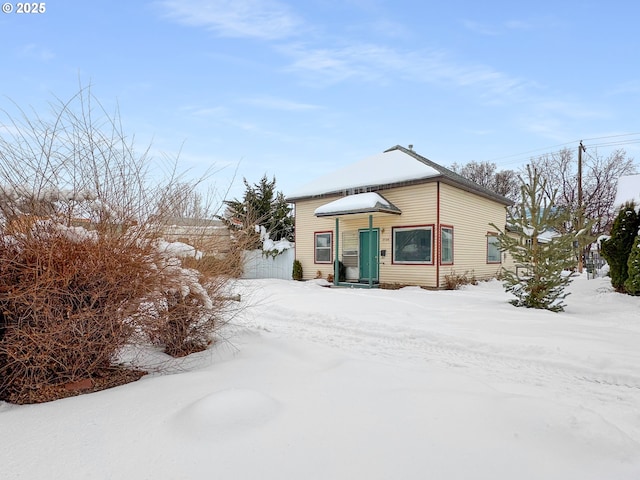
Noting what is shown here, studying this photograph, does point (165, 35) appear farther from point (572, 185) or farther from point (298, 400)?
point (572, 185)

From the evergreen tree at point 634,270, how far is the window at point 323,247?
917 cm

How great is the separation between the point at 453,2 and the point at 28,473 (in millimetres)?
10396

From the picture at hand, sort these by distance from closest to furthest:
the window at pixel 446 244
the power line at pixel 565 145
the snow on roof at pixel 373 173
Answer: the window at pixel 446 244
the snow on roof at pixel 373 173
the power line at pixel 565 145

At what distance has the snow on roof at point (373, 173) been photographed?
12.7m

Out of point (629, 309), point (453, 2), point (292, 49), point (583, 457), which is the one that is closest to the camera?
point (583, 457)

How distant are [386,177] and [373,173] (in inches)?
40.9

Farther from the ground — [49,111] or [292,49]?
[292,49]

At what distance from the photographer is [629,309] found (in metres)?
7.63

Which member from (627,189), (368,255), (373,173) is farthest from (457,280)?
(627,189)

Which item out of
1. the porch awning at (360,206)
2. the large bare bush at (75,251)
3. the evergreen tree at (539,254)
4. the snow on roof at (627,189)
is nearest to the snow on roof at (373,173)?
the porch awning at (360,206)

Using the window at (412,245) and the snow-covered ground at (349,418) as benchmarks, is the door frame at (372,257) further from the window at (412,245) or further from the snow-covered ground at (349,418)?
the snow-covered ground at (349,418)

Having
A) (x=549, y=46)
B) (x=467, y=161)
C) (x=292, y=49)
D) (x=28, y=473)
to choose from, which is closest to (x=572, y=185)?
(x=467, y=161)

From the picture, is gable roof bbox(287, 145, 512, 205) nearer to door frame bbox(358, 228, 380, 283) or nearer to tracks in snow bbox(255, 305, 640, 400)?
door frame bbox(358, 228, 380, 283)

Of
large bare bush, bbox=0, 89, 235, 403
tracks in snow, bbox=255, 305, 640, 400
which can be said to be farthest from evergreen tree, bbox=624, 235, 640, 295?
large bare bush, bbox=0, 89, 235, 403
